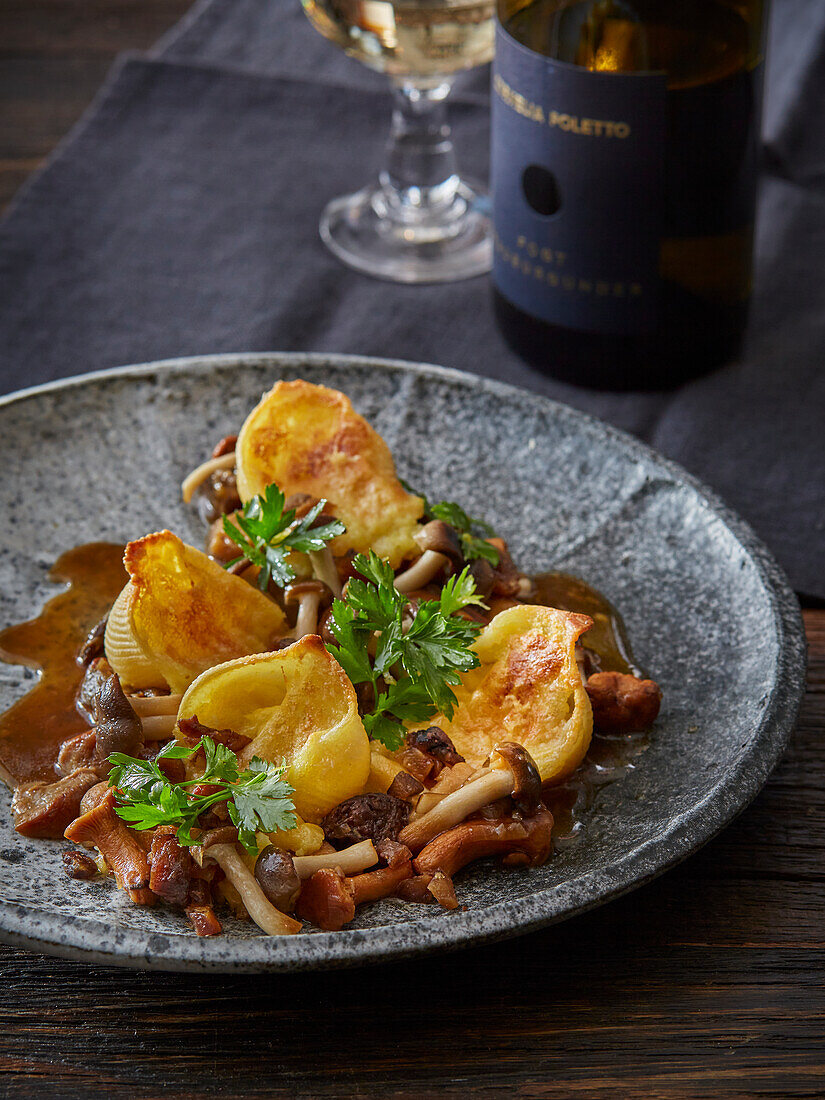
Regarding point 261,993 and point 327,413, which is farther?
point 327,413

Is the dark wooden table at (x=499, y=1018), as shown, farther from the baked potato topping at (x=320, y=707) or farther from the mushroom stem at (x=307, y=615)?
the mushroom stem at (x=307, y=615)

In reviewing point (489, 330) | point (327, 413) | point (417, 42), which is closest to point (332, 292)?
point (489, 330)

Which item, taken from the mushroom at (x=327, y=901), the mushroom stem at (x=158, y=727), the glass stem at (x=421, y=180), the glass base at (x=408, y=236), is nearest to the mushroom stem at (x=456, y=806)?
the mushroom at (x=327, y=901)

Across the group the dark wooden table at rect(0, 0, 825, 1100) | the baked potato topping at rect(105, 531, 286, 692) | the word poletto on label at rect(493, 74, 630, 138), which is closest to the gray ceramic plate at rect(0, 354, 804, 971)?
the dark wooden table at rect(0, 0, 825, 1100)

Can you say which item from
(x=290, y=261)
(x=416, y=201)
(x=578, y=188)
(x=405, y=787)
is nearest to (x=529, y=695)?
(x=405, y=787)

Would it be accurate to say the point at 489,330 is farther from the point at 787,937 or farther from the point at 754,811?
the point at 787,937

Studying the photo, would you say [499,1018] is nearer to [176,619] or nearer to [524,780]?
[524,780]

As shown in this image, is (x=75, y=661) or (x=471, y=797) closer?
(x=471, y=797)
